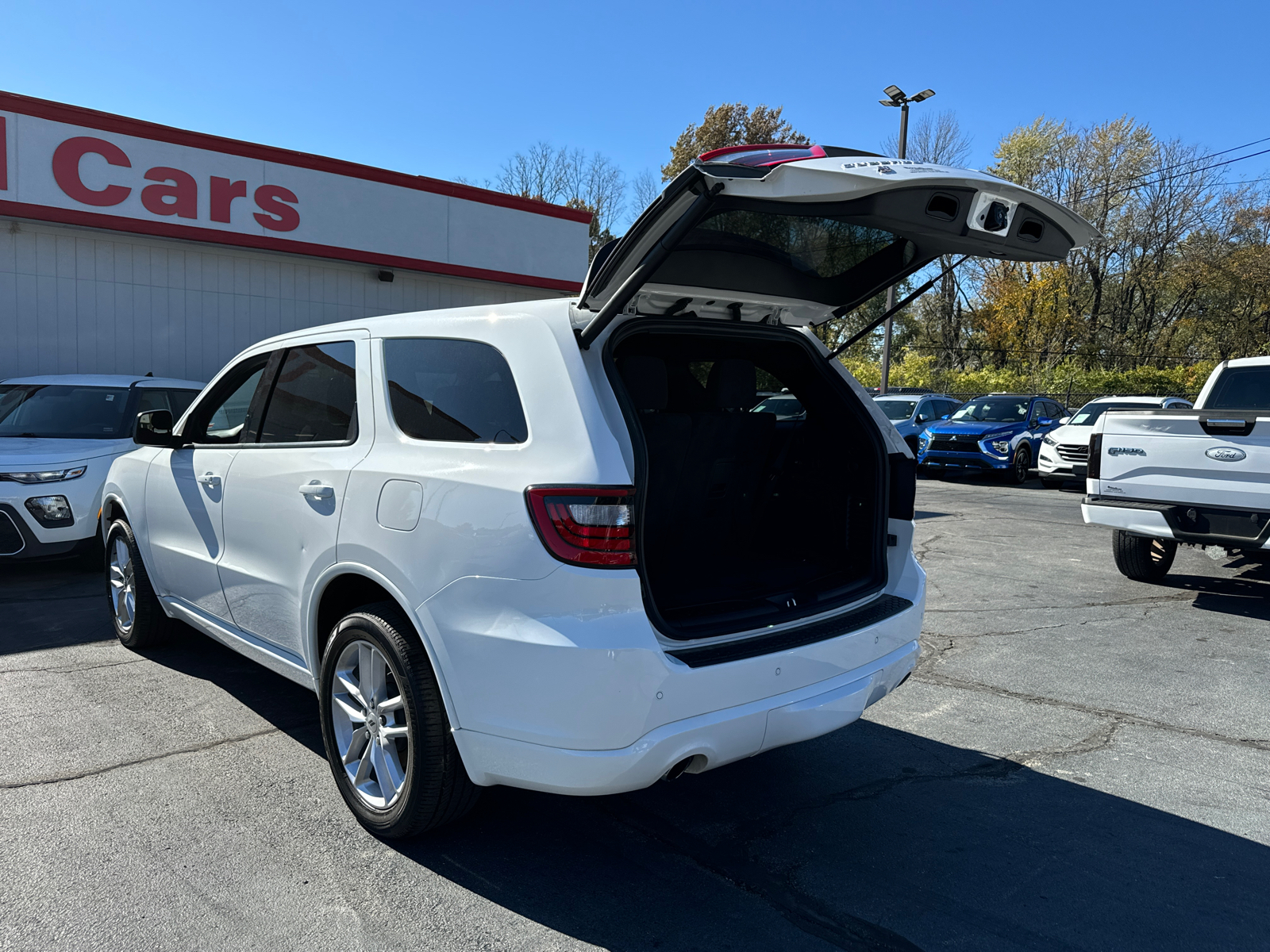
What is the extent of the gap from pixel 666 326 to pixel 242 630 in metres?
2.40

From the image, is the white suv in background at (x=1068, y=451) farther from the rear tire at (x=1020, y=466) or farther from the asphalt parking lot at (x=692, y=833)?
the asphalt parking lot at (x=692, y=833)

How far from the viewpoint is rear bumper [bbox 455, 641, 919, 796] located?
2592mm

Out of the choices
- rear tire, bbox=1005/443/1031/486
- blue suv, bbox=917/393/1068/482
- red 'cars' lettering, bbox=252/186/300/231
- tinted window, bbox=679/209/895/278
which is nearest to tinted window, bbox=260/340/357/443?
tinted window, bbox=679/209/895/278

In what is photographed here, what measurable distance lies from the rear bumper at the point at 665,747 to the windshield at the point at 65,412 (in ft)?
21.6

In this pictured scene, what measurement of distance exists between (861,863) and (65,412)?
782cm

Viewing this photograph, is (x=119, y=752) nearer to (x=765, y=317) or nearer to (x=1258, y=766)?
(x=765, y=317)

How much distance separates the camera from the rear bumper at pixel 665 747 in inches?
102

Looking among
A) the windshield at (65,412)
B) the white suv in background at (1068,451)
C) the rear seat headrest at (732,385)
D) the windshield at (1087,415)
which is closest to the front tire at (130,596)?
the windshield at (65,412)

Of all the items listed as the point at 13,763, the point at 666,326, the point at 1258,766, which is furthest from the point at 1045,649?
the point at 13,763

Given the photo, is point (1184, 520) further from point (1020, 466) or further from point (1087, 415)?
point (1020, 466)

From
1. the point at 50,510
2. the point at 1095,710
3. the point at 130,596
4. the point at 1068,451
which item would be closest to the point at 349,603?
the point at 130,596

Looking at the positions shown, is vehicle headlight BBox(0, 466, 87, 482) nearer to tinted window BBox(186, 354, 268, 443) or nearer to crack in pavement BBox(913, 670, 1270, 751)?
tinted window BBox(186, 354, 268, 443)

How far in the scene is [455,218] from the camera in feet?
50.8

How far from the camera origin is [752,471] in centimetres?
402
